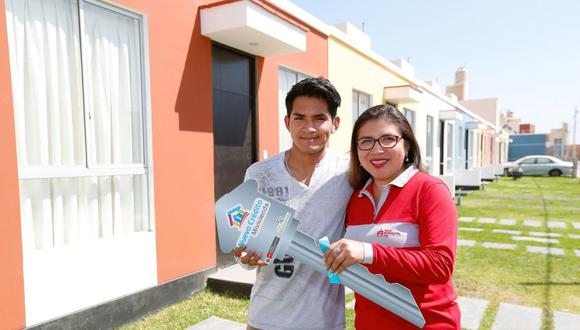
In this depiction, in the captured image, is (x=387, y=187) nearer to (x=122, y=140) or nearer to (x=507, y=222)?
(x=122, y=140)

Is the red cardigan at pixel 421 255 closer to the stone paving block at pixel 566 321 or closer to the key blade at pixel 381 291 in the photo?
the key blade at pixel 381 291

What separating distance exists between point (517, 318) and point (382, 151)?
321 centimetres

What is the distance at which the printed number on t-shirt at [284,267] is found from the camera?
157cm


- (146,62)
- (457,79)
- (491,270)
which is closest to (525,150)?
(457,79)

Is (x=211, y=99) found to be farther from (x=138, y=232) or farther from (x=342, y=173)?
(x=342, y=173)

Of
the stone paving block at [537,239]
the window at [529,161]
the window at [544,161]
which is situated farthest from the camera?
the window at [529,161]

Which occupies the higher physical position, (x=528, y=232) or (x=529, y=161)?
(x=529, y=161)

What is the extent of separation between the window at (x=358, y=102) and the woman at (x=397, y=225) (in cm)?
693

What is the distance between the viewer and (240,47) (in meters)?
A: 4.86

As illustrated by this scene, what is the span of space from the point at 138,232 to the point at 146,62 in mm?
1731

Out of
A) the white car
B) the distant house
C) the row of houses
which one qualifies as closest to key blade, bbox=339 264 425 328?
the row of houses

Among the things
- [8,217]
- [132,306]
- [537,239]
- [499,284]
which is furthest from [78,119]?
[537,239]

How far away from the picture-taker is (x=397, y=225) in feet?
4.66

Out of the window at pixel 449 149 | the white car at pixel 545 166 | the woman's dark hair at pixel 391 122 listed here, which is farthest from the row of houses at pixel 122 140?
the white car at pixel 545 166
